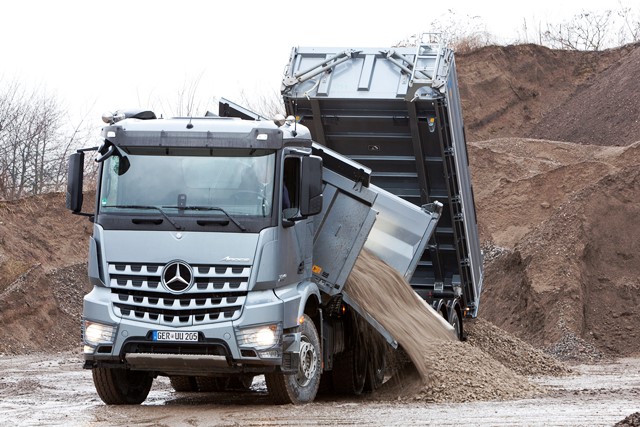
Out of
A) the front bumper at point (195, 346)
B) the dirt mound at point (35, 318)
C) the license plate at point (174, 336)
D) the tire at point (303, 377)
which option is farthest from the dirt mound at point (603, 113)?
the license plate at point (174, 336)

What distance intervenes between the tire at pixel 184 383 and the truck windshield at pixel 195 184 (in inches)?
139

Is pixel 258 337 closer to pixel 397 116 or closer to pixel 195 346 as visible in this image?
pixel 195 346

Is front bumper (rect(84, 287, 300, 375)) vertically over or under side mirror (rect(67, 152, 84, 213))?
under

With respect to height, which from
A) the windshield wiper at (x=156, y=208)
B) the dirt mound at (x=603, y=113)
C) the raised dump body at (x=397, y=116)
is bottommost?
the windshield wiper at (x=156, y=208)

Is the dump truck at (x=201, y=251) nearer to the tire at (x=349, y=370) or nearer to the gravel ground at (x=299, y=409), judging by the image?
the gravel ground at (x=299, y=409)

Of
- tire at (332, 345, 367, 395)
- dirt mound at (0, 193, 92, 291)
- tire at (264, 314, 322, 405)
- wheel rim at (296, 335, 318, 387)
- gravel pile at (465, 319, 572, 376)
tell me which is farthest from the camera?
dirt mound at (0, 193, 92, 291)

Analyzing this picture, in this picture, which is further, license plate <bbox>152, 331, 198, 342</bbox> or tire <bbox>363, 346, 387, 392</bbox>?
tire <bbox>363, 346, 387, 392</bbox>

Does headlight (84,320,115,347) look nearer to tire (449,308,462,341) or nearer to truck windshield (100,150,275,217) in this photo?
truck windshield (100,150,275,217)

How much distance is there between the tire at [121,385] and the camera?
12391 millimetres

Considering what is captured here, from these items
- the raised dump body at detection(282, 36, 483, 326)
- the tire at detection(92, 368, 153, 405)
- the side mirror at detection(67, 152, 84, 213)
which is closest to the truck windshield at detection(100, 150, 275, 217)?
the side mirror at detection(67, 152, 84, 213)

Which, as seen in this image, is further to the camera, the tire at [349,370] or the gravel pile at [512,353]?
the gravel pile at [512,353]

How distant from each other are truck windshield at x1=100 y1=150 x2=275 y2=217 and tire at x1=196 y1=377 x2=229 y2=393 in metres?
3.71

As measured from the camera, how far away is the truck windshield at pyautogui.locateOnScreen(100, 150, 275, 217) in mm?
11789

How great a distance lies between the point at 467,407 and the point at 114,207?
4.15m
